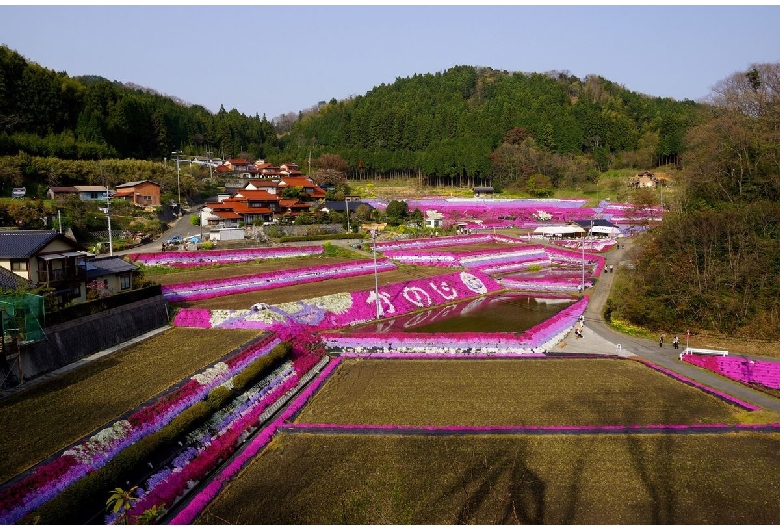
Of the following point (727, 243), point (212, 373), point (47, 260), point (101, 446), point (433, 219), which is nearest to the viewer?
point (101, 446)

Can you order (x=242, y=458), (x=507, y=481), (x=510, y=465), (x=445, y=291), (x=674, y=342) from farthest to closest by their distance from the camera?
(x=445, y=291) → (x=674, y=342) → (x=242, y=458) → (x=510, y=465) → (x=507, y=481)

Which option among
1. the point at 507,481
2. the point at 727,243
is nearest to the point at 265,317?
the point at 507,481

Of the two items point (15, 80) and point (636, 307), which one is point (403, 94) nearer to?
point (15, 80)

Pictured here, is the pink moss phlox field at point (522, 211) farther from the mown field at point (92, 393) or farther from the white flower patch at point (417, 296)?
the mown field at point (92, 393)

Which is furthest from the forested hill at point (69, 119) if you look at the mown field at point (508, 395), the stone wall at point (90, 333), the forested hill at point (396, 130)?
the mown field at point (508, 395)

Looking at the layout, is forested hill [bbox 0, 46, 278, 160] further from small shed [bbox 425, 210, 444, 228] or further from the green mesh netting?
the green mesh netting

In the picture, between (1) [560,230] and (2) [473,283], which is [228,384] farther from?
(1) [560,230]

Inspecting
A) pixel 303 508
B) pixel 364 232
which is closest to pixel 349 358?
pixel 303 508

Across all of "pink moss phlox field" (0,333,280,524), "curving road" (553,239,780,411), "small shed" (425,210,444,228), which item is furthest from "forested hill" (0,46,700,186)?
"curving road" (553,239,780,411)
